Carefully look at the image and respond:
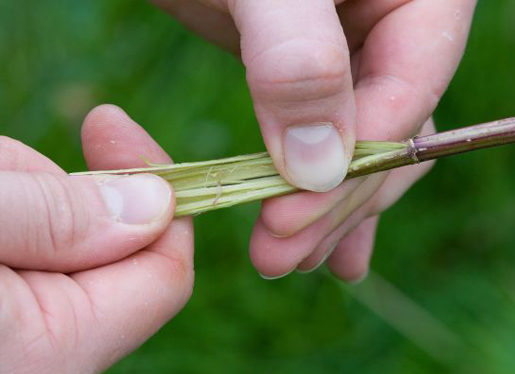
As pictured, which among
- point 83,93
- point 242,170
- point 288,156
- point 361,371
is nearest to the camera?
point 288,156

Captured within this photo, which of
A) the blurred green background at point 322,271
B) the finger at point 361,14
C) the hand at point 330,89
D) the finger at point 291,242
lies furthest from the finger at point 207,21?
the finger at point 291,242

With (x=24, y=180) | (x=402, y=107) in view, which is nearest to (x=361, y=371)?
(x=402, y=107)

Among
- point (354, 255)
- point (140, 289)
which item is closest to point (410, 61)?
point (354, 255)

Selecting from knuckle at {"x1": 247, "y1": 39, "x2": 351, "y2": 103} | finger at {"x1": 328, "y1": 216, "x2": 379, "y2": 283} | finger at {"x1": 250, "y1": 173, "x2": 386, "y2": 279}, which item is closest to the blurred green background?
finger at {"x1": 328, "y1": 216, "x2": 379, "y2": 283}

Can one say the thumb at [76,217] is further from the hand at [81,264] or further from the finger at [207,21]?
the finger at [207,21]

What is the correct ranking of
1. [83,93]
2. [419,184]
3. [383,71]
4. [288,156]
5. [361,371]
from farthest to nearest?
1. [83,93]
2. [419,184]
3. [361,371]
4. [383,71]
5. [288,156]

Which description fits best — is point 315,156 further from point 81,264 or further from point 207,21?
point 207,21

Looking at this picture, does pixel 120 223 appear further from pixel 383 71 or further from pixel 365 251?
pixel 365 251
